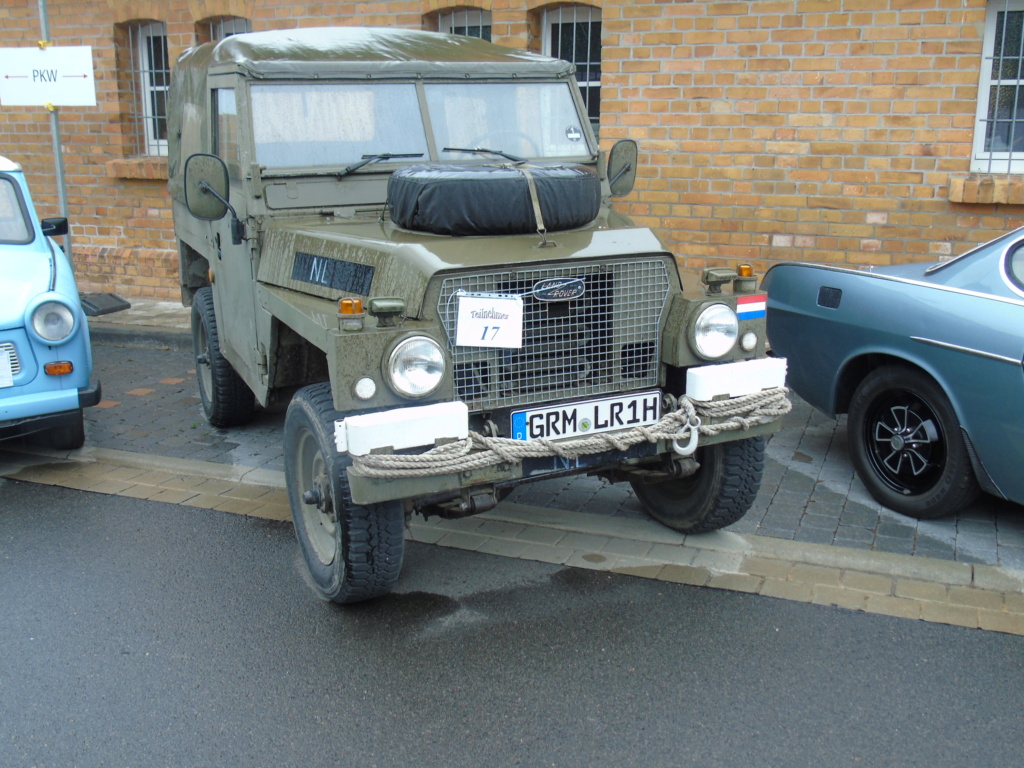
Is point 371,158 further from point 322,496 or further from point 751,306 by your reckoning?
point 751,306

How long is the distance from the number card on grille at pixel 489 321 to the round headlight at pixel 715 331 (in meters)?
0.76

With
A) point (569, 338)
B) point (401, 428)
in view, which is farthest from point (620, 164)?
point (401, 428)

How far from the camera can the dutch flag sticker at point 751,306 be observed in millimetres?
3914

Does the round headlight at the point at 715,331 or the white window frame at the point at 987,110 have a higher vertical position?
the white window frame at the point at 987,110

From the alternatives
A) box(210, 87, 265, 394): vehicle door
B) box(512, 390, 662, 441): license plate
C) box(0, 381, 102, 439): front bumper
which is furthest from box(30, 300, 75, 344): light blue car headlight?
box(512, 390, 662, 441): license plate

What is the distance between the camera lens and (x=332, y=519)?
390cm

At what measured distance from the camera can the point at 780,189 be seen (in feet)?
25.3

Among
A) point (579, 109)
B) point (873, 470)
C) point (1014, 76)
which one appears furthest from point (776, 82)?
point (873, 470)

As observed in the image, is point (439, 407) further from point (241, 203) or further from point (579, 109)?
point (579, 109)

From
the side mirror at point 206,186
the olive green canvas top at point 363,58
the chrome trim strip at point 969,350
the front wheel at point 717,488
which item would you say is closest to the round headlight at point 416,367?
the front wheel at point 717,488

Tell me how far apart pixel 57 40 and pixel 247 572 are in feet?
27.9

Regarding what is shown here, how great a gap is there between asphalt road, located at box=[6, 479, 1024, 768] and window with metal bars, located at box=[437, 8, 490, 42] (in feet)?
19.6

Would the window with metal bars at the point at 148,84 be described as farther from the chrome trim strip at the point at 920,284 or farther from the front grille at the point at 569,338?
the front grille at the point at 569,338

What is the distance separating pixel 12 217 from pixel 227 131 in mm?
2211
